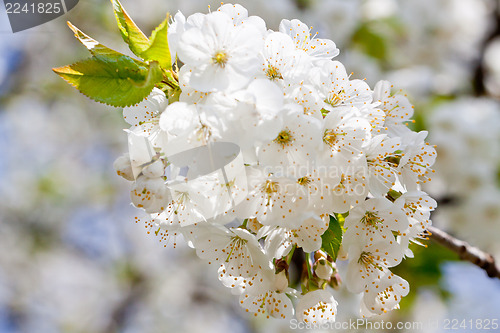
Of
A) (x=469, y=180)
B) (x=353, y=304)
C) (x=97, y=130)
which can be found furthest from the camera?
(x=97, y=130)

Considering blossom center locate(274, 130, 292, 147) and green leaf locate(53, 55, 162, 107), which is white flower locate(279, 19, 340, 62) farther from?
green leaf locate(53, 55, 162, 107)

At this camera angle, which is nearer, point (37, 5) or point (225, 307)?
point (37, 5)

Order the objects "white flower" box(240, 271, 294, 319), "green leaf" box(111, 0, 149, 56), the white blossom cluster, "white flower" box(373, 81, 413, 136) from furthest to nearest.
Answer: "white flower" box(373, 81, 413, 136) < "white flower" box(240, 271, 294, 319) < "green leaf" box(111, 0, 149, 56) < the white blossom cluster

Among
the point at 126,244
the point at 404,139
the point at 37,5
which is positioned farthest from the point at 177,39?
the point at 126,244

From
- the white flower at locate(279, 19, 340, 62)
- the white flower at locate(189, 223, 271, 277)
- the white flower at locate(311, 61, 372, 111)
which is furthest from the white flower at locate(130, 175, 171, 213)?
the white flower at locate(279, 19, 340, 62)

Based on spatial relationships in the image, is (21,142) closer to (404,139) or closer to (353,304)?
(353,304)

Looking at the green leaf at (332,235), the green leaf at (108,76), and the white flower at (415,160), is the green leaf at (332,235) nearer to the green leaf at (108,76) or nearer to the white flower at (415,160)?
the white flower at (415,160)

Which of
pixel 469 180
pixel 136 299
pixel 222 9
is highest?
pixel 222 9

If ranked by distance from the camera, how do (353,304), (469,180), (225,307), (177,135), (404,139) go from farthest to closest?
(225,307), (353,304), (469,180), (404,139), (177,135)
